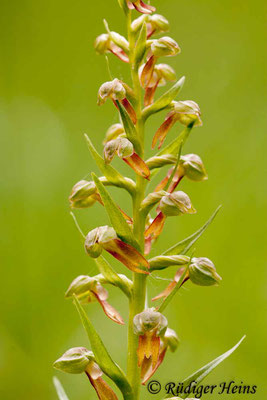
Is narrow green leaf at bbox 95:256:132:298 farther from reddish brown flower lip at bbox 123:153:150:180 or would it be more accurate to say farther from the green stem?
reddish brown flower lip at bbox 123:153:150:180

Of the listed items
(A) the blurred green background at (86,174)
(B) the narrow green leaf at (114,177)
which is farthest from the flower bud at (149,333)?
(A) the blurred green background at (86,174)

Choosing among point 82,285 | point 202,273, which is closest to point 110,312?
point 82,285

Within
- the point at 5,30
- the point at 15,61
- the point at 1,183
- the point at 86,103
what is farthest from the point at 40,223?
the point at 5,30

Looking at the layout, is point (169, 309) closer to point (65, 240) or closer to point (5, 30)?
point (65, 240)

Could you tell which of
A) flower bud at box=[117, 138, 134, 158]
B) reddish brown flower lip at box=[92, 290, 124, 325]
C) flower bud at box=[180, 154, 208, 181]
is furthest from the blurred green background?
flower bud at box=[117, 138, 134, 158]

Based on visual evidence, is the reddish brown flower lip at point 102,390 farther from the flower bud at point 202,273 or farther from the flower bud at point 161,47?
the flower bud at point 161,47
